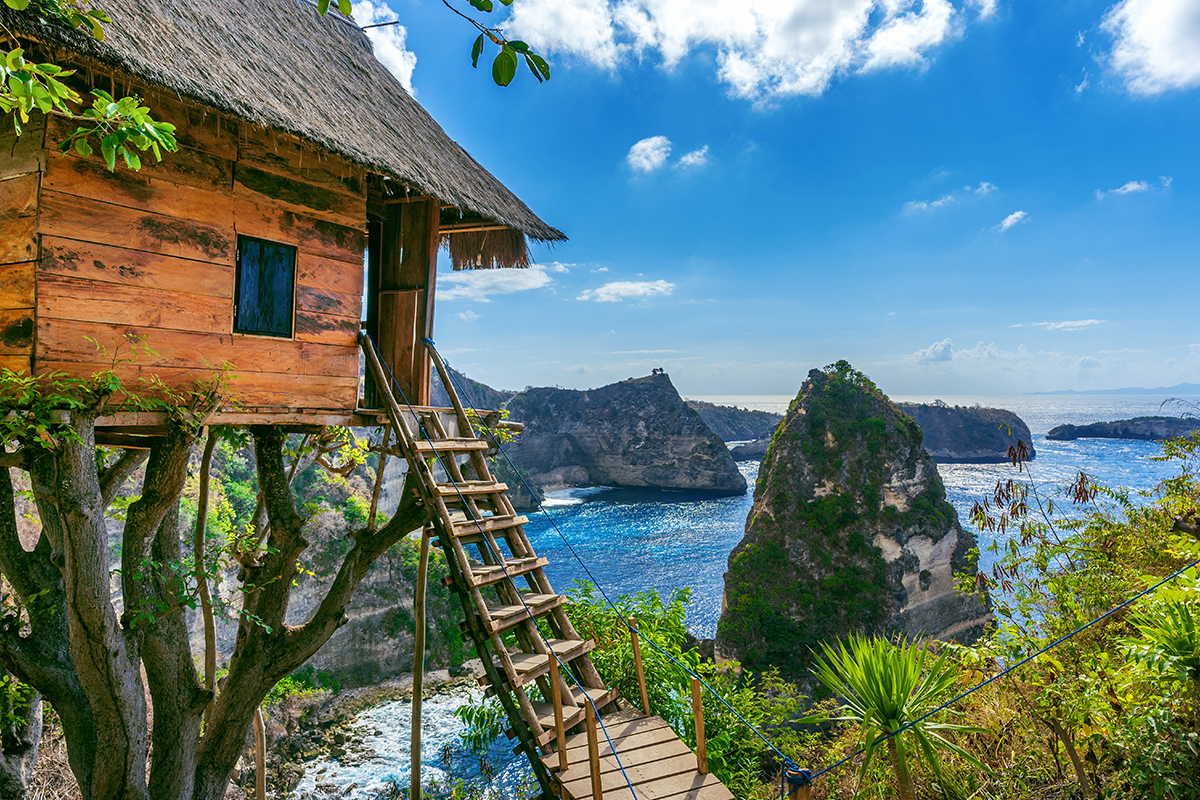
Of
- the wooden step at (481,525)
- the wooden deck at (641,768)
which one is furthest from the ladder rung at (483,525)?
the wooden deck at (641,768)

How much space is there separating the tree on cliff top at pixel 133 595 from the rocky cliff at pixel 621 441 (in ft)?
209

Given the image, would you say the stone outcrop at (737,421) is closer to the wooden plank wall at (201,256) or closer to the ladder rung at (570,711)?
the wooden plank wall at (201,256)

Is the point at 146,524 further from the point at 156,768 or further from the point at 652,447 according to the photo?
the point at 652,447

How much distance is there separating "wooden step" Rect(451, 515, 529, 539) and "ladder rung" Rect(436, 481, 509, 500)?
272mm

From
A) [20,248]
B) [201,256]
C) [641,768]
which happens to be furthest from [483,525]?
[20,248]

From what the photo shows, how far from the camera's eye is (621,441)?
7388 centimetres

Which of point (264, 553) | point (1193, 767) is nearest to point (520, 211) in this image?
point (264, 553)

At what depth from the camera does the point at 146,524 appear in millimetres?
5602

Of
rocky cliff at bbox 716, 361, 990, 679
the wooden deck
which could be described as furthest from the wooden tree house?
rocky cliff at bbox 716, 361, 990, 679

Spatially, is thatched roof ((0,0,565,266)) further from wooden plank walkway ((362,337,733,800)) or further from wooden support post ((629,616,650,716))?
wooden support post ((629,616,650,716))

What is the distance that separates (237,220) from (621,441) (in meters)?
69.0

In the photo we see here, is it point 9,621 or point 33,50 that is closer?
point 33,50

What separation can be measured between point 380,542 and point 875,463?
87.5 ft

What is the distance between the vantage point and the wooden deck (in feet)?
14.0
